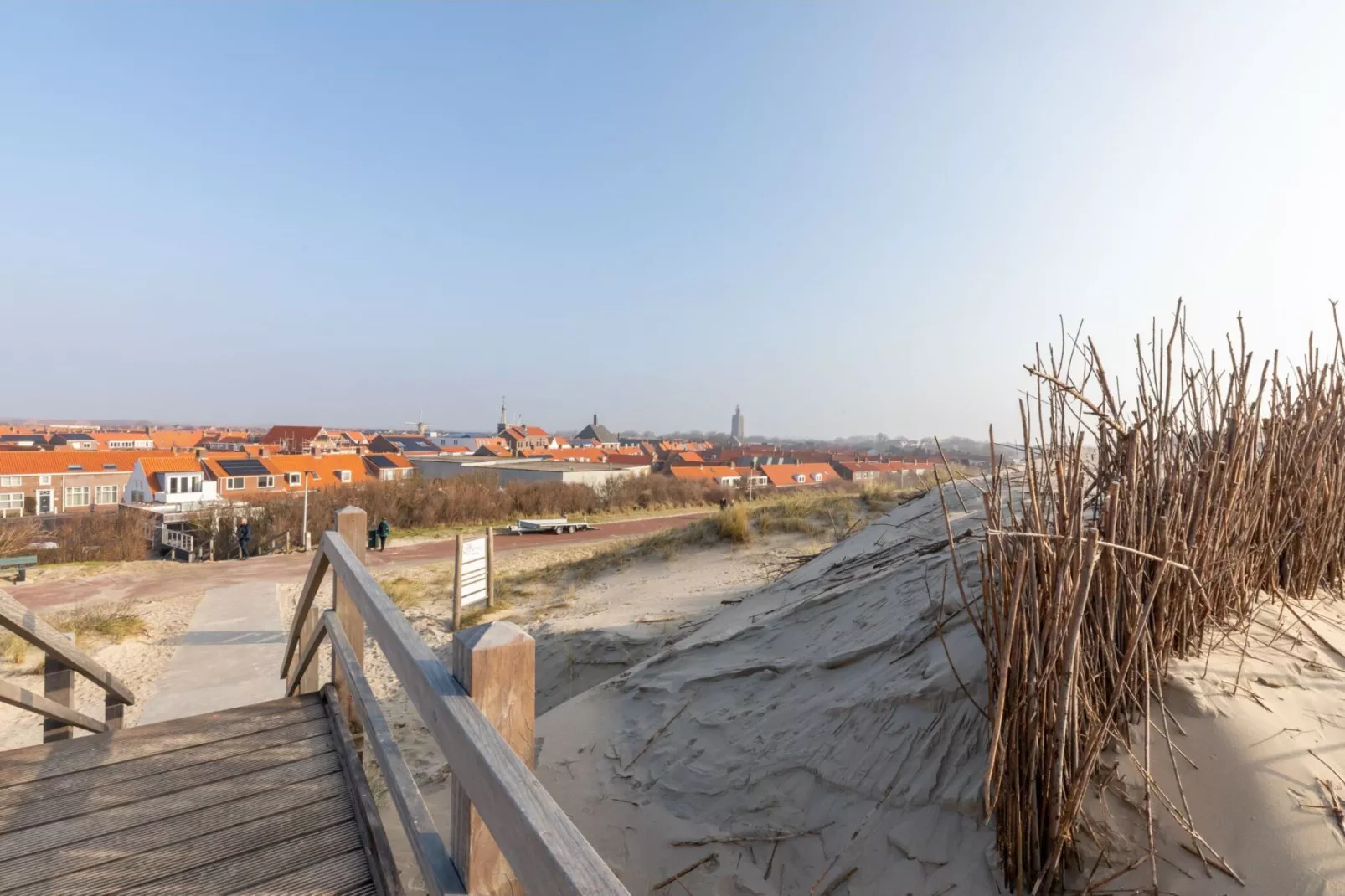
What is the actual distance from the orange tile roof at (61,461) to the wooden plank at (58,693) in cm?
3759

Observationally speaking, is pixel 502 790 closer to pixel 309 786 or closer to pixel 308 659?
pixel 309 786

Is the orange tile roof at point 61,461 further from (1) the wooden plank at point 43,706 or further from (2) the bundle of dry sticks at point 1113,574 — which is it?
(2) the bundle of dry sticks at point 1113,574

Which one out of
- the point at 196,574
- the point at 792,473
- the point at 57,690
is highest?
the point at 57,690

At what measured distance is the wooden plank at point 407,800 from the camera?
4.28 feet

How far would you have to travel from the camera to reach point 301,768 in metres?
2.45

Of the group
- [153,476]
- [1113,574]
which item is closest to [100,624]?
[1113,574]

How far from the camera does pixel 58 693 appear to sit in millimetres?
2914

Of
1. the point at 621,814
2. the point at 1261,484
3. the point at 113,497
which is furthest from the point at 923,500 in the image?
the point at 113,497

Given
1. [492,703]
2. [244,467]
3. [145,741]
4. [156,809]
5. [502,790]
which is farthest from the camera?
[244,467]

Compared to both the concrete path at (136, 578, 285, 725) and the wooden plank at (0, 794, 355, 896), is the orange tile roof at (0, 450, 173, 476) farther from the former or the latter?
the wooden plank at (0, 794, 355, 896)

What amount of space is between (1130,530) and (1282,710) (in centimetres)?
98

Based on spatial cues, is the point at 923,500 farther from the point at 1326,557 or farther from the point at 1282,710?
the point at 1282,710

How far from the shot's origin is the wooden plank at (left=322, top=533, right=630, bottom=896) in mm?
821

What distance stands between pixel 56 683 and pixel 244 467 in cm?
3611
